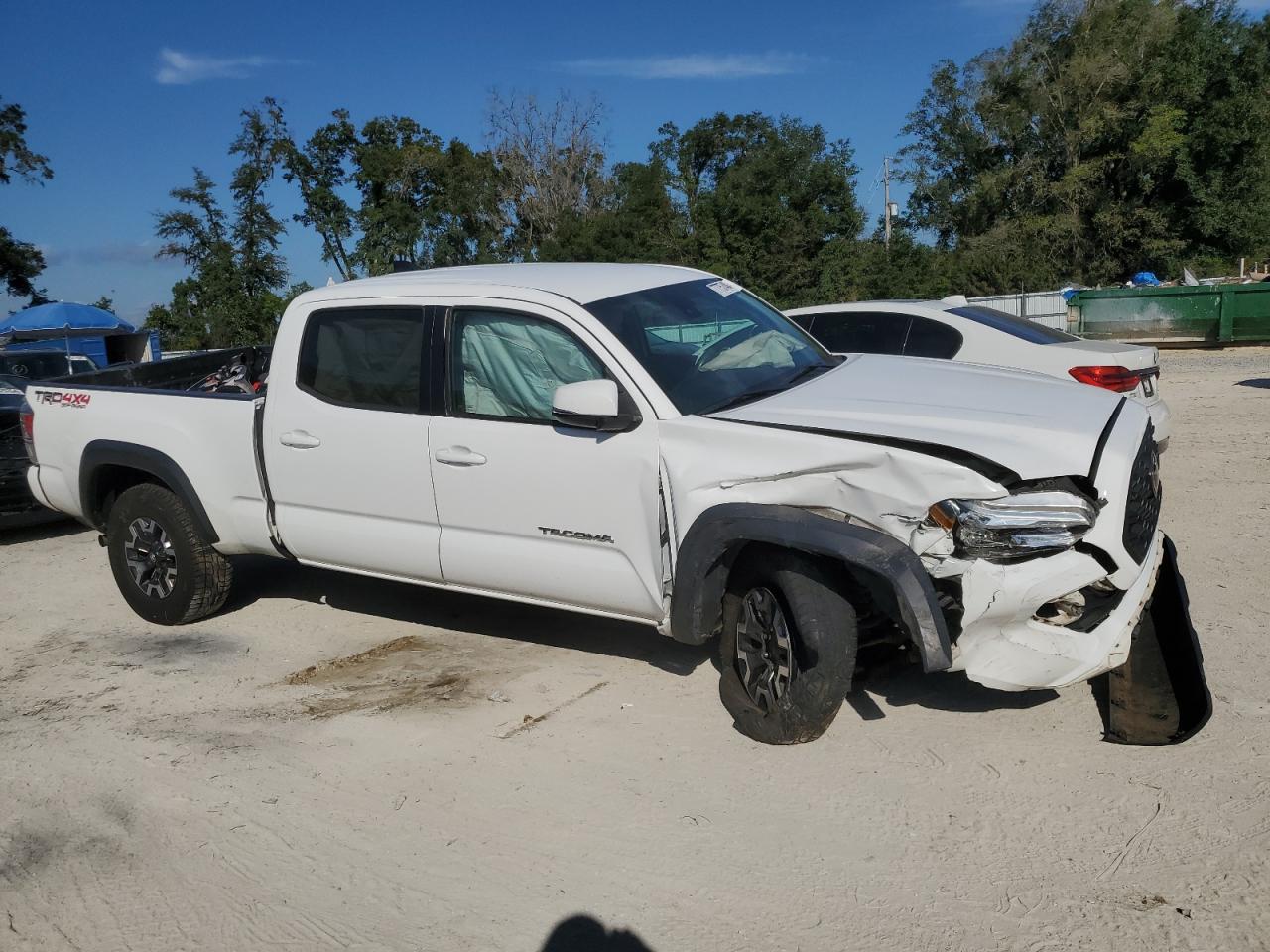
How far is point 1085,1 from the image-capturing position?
139 ft

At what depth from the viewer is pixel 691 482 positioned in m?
4.23

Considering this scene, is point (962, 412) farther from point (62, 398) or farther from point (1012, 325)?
point (62, 398)

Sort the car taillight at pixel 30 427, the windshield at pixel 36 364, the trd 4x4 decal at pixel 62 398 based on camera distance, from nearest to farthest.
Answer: the trd 4x4 decal at pixel 62 398 → the car taillight at pixel 30 427 → the windshield at pixel 36 364

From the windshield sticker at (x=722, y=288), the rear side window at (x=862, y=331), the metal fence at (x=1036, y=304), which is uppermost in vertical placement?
the windshield sticker at (x=722, y=288)

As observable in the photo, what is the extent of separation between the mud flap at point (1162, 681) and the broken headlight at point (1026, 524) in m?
0.94

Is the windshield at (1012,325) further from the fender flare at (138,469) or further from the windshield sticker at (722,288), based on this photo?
the fender flare at (138,469)

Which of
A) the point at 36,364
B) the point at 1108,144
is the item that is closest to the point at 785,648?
the point at 36,364

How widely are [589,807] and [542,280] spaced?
95.4 inches

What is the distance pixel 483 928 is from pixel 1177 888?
2079 mm

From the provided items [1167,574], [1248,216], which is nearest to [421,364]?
A: [1167,574]

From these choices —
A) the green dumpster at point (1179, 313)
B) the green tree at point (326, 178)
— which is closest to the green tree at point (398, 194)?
the green tree at point (326, 178)

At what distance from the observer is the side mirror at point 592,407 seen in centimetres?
423

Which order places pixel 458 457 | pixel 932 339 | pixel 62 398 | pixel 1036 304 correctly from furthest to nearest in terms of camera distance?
1. pixel 1036 304
2. pixel 932 339
3. pixel 62 398
4. pixel 458 457

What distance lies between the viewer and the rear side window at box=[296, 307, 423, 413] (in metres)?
5.14
